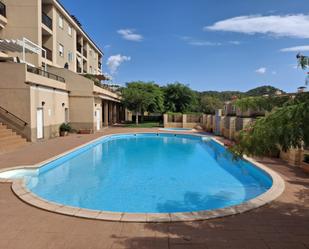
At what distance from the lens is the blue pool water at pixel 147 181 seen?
Answer: 298 inches

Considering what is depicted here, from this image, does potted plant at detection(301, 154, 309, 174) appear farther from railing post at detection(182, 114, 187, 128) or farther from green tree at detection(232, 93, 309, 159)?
railing post at detection(182, 114, 187, 128)

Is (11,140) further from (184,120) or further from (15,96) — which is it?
(184,120)

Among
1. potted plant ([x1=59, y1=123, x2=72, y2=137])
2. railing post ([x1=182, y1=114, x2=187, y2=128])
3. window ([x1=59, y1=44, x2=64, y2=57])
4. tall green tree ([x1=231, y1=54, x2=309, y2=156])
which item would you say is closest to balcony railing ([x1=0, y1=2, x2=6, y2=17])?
window ([x1=59, y1=44, x2=64, y2=57])

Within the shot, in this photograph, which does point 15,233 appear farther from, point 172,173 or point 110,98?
point 110,98

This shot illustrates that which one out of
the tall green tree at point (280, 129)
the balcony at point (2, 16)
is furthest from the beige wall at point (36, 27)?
the tall green tree at point (280, 129)

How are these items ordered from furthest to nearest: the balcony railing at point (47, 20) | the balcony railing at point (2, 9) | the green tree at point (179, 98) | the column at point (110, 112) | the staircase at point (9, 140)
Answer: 1. the green tree at point (179, 98)
2. the column at point (110, 112)
3. the balcony railing at point (47, 20)
4. the balcony railing at point (2, 9)
5. the staircase at point (9, 140)

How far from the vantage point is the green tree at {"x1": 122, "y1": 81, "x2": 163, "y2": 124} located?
104 feet

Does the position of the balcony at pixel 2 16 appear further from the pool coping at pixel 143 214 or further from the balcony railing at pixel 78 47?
the pool coping at pixel 143 214

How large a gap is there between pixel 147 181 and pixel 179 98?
2768cm

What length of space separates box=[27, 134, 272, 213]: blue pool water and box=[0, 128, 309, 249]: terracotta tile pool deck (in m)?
Result: 1.32

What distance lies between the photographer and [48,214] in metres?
5.30

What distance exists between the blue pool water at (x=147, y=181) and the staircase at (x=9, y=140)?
3338 millimetres

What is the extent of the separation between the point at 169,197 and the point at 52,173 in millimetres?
5288

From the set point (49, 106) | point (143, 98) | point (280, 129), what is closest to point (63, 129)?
point (49, 106)
